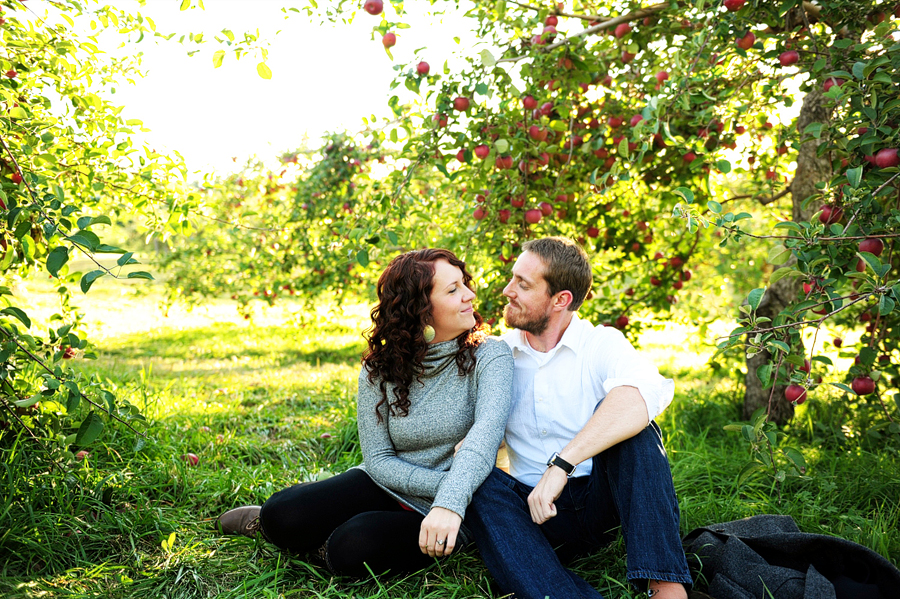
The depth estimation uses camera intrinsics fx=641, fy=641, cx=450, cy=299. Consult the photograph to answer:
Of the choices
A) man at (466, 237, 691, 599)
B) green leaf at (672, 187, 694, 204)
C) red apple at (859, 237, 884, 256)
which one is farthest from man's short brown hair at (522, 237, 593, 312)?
red apple at (859, 237, 884, 256)

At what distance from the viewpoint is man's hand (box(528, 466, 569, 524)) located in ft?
5.86

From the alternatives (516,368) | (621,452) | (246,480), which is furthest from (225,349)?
(621,452)

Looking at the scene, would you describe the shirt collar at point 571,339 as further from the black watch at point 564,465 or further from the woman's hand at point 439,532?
the woman's hand at point 439,532

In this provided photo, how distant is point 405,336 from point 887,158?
4.91 ft

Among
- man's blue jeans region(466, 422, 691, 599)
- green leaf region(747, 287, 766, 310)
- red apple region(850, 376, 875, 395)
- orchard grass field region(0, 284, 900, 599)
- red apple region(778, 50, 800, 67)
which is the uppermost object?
red apple region(778, 50, 800, 67)

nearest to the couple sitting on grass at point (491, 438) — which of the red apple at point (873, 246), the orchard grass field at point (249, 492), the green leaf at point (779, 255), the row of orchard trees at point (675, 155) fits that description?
the orchard grass field at point (249, 492)

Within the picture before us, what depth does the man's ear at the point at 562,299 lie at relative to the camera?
2.07 meters

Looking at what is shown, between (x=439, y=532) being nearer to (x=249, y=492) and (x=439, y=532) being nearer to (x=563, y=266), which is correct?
(x=563, y=266)

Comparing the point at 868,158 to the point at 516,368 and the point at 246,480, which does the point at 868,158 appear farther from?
the point at 246,480

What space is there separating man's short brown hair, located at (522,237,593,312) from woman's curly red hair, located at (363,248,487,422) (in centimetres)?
32

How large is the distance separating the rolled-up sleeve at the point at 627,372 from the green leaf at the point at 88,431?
150cm

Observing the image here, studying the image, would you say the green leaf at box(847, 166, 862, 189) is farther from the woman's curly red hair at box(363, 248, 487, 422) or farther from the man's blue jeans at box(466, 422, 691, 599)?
the woman's curly red hair at box(363, 248, 487, 422)

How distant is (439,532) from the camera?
5.78 feet

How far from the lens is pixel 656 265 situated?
3.43m
